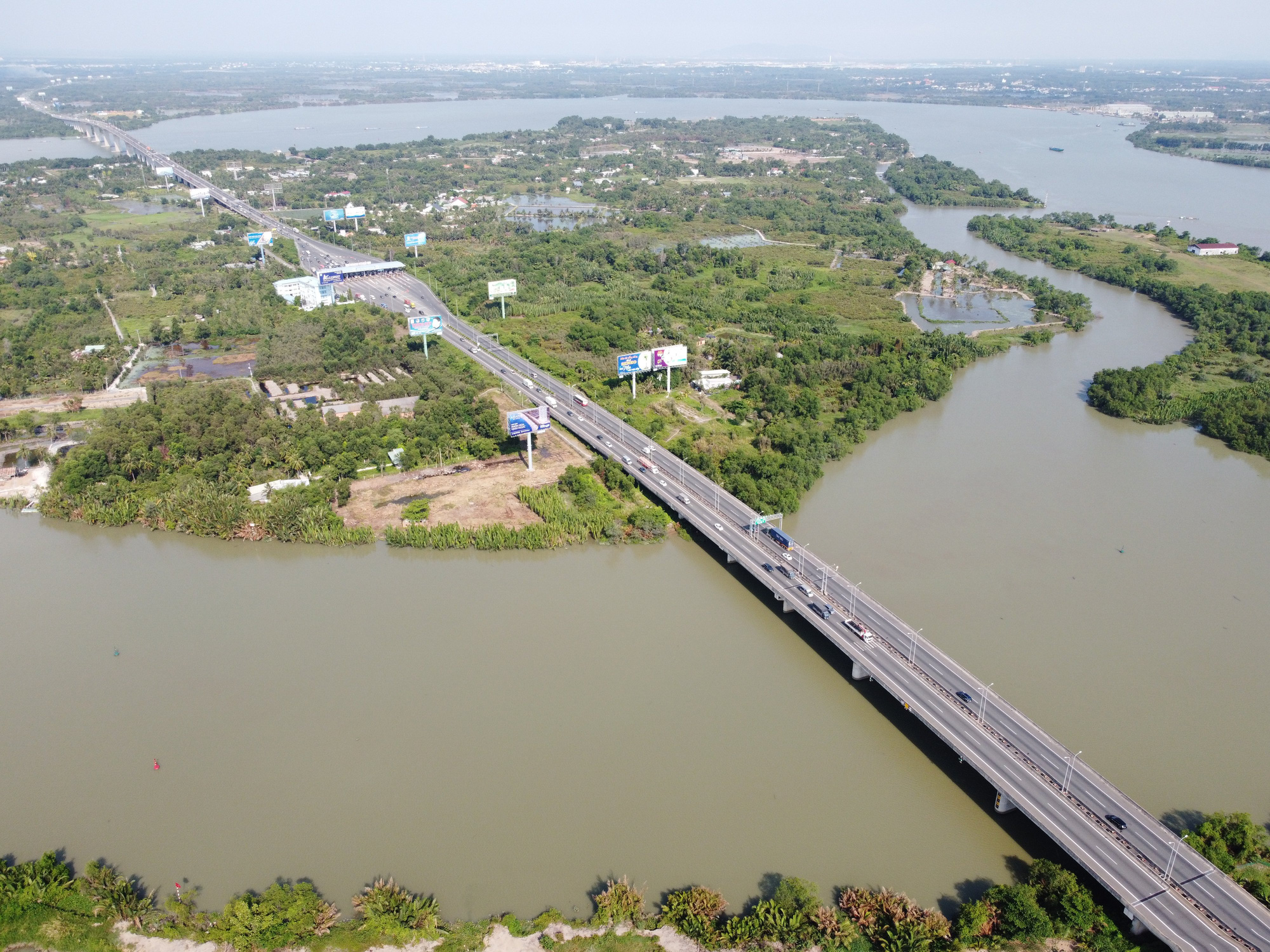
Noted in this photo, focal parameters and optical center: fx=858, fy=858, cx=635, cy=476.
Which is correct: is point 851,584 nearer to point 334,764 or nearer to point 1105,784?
point 1105,784

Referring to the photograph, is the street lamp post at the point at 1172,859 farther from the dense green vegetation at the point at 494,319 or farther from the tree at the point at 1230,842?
the dense green vegetation at the point at 494,319

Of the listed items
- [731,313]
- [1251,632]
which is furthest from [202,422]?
[1251,632]

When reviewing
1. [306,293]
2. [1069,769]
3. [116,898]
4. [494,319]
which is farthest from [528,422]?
[306,293]

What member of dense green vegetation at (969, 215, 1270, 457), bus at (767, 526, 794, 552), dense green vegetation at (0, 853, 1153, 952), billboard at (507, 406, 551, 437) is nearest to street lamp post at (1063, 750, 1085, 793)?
dense green vegetation at (0, 853, 1153, 952)

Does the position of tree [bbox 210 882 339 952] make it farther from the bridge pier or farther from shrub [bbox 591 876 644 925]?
the bridge pier

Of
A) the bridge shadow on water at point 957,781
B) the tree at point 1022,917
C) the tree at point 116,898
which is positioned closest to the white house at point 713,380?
the bridge shadow on water at point 957,781

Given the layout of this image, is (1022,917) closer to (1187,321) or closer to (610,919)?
(610,919)

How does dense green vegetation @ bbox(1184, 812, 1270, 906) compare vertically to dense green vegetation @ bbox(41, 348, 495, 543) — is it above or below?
below
